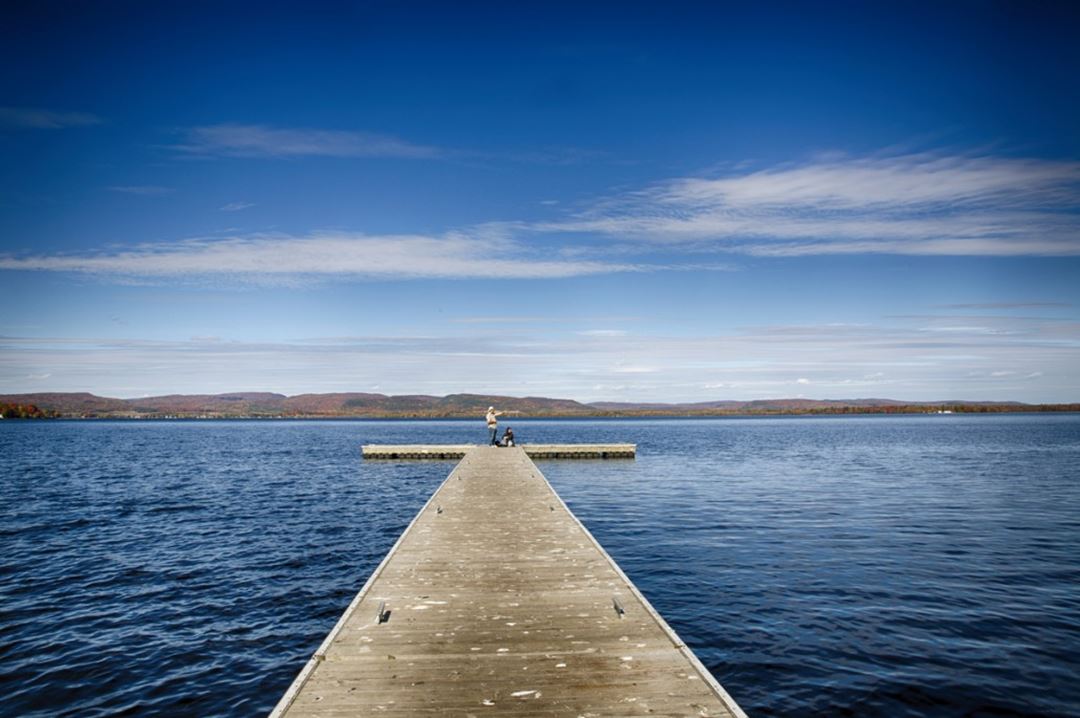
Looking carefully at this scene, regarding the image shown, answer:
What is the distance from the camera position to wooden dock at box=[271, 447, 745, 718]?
7117 mm

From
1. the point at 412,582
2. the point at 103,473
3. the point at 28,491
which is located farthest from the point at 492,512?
the point at 103,473

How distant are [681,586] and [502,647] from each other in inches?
341

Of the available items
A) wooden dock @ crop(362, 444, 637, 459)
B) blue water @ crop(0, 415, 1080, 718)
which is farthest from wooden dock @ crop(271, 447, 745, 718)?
wooden dock @ crop(362, 444, 637, 459)

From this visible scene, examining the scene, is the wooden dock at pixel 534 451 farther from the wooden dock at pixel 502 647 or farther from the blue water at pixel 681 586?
the wooden dock at pixel 502 647

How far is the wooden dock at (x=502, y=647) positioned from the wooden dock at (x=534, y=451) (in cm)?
3349

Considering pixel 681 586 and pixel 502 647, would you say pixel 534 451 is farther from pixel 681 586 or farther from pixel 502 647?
pixel 502 647

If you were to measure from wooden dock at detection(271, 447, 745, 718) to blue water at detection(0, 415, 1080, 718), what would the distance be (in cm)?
243

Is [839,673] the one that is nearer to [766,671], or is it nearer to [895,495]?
[766,671]

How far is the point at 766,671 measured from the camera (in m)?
11.2

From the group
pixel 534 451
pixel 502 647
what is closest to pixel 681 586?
pixel 502 647

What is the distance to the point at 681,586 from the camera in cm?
1616

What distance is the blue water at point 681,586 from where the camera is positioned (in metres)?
10.9

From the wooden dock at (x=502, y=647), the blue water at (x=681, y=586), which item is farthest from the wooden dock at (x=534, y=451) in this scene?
the wooden dock at (x=502, y=647)

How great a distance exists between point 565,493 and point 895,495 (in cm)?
1634
